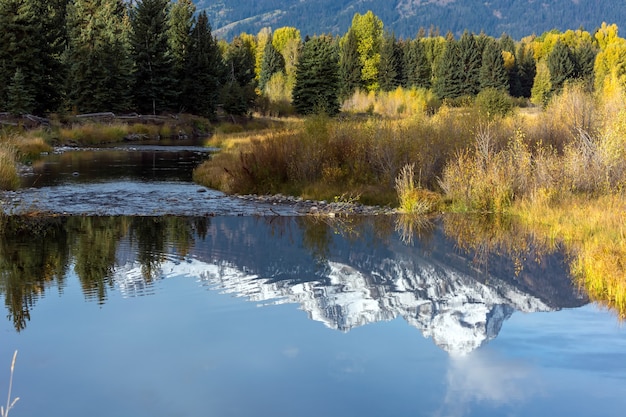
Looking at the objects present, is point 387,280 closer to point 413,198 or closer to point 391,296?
point 391,296

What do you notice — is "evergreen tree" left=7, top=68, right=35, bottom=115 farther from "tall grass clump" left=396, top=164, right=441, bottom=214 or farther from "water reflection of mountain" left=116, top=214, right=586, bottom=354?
"water reflection of mountain" left=116, top=214, right=586, bottom=354

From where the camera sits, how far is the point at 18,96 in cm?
3900

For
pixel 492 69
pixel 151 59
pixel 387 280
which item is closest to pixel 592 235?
pixel 387 280

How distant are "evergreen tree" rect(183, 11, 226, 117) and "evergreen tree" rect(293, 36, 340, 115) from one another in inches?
355

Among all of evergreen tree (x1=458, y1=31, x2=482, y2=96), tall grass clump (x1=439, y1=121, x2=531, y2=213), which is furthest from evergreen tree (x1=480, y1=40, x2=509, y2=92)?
tall grass clump (x1=439, y1=121, x2=531, y2=213)

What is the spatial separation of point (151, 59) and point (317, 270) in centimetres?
4637

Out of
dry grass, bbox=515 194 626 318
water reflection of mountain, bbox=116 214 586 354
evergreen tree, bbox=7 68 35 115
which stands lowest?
water reflection of mountain, bbox=116 214 586 354

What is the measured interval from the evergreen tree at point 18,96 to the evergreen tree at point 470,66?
49.7 metres

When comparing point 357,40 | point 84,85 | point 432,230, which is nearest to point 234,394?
point 432,230

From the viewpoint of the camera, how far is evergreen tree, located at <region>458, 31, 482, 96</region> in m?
78.0

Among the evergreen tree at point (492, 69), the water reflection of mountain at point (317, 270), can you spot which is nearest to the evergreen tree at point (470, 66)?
the evergreen tree at point (492, 69)

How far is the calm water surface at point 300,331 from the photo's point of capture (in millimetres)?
5977

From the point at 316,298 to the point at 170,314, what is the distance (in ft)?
6.08

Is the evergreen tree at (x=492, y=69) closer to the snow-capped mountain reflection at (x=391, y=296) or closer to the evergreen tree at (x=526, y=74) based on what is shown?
the evergreen tree at (x=526, y=74)
